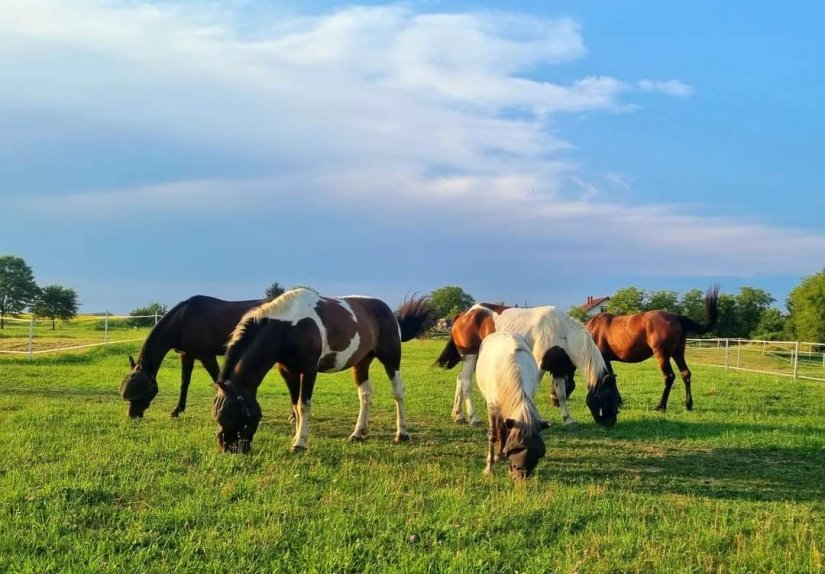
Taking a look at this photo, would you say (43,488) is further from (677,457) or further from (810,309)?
(810,309)

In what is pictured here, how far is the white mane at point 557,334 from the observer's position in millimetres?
9984

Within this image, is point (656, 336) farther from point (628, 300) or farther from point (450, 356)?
point (628, 300)

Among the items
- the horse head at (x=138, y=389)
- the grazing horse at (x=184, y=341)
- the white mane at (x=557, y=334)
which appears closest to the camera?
the horse head at (x=138, y=389)

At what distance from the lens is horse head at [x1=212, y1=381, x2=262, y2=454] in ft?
22.1

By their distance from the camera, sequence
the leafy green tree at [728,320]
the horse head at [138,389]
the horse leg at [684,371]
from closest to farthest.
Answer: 1. the horse head at [138,389]
2. the horse leg at [684,371]
3. the leafy green tree at [728,320]

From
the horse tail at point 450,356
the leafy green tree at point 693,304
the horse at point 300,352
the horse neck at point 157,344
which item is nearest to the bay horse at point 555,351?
the horse tail at point 450,356

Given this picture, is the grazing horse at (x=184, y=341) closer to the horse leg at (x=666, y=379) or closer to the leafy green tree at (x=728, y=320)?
the horse leg at (x=666, y=379)

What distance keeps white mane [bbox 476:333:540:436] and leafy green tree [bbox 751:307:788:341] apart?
61.8m

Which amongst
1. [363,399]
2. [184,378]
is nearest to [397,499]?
[363,399]

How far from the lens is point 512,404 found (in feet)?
20.9

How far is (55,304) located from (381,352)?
65.4 m

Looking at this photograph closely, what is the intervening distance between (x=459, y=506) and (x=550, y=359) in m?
5.51

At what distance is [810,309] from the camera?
54.9 meters

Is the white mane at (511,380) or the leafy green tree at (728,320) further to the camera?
the leafy green tree at (728,320)
